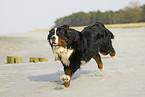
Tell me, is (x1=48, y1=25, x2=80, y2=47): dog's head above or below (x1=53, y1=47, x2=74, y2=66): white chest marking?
above

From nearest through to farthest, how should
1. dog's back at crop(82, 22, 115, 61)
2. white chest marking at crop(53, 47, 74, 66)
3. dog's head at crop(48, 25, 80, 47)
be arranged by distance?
dog's head at crop(48, 25, 80, 47), white chest marking at crop(53, 47, 74, 66), dog's back at crop(82, 22, 115, 61)

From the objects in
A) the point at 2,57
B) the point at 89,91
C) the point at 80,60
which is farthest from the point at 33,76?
the point at 2,57

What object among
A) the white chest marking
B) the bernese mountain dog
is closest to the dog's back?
the bernese mountain dog

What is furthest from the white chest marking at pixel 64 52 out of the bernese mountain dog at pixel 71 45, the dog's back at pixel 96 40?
the dog's back at pixel 96 40

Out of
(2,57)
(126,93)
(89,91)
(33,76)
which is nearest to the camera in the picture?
(126,93)

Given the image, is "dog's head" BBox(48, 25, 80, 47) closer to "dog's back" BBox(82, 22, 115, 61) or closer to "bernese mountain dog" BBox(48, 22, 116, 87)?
"bernese mountain dog" BBox(48, 22, 116, 87)

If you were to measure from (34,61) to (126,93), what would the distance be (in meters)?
5.63

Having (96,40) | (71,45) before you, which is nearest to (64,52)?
(71,45)

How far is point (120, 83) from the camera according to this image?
14.6 feet

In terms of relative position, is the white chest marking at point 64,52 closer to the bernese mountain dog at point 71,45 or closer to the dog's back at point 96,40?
the bernese mountain dog at point 71,45

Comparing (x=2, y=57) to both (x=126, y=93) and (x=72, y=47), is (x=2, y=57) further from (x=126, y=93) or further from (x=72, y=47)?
(x=126, y=93)

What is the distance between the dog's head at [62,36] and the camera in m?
4.13

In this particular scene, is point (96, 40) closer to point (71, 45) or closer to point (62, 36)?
point (71, 45)

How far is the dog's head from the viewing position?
162 inches
